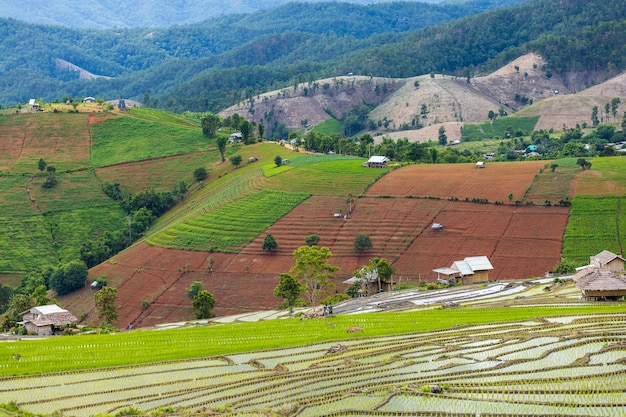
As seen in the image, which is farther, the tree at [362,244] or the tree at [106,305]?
the tree at [362,244]

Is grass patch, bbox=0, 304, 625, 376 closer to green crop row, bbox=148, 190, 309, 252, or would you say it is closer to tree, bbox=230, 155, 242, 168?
green crop row, bbox=148, 190, 309, 252

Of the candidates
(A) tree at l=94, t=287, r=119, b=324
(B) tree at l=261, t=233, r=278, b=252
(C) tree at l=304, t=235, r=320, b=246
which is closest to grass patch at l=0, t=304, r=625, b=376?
(A) tree at l=94, t=287, r=119, b=324

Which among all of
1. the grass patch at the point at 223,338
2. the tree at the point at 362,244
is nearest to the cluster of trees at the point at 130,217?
the tree at the point at 362,244

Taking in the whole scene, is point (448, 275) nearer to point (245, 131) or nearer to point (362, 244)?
point (362, 244)

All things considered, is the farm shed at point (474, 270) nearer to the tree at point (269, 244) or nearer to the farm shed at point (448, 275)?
the farm shed at point (448, 275)

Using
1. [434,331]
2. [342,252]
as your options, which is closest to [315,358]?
[434,331]

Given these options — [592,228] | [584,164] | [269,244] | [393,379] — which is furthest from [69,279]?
[393,379]

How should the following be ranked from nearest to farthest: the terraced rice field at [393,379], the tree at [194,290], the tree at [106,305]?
the terraced rice field at [393,379] < the tree at [106,305] < the tree at [194,290]
